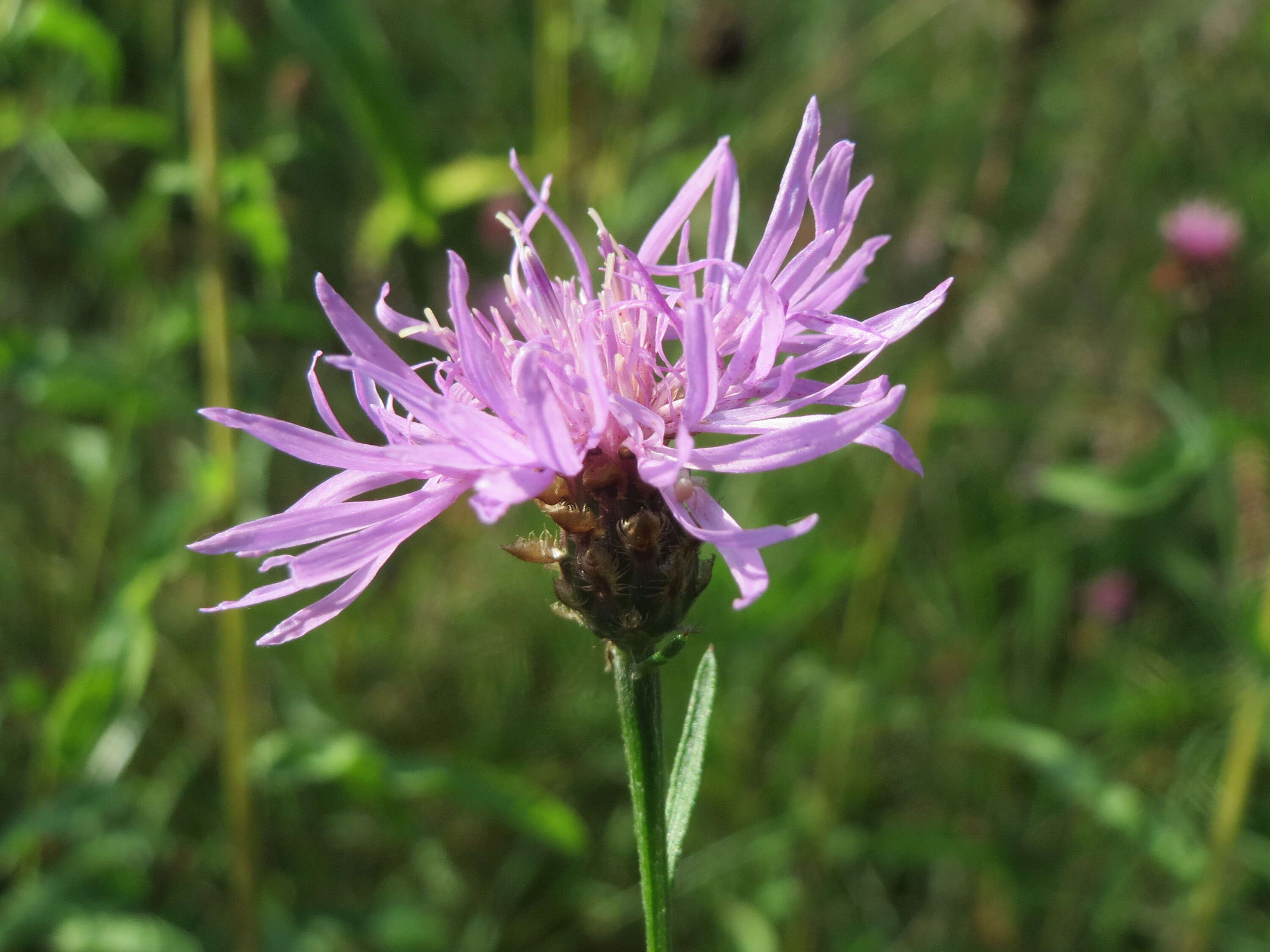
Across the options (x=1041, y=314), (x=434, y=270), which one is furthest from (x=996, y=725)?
(x=434, y=270)

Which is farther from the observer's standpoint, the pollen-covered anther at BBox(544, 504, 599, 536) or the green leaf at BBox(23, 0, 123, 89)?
the green leaf at BBox(23, 0, 123, 89)

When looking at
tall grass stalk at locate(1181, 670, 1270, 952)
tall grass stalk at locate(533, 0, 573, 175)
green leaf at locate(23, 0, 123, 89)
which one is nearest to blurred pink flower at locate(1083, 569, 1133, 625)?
tall grass stalk at locate(1181, 670, 1270, 952)

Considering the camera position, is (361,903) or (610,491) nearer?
(610,491)

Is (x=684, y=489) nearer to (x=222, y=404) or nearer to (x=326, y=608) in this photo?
(x=326, y=608)

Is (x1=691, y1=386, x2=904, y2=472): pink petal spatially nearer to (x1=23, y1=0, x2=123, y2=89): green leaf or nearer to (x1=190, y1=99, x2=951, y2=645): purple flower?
(x1=190, y1=99, x2=951, y2=645): purple flower

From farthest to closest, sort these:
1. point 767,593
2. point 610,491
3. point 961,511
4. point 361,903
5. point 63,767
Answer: point 961,511
point 361,903
point 767,593
point 63,767
point 610,491

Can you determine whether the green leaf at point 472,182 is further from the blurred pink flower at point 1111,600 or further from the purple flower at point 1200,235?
the blurred pink flower at point 1111,600

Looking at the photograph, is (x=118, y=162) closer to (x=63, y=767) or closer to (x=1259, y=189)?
(x=63, y=767)
